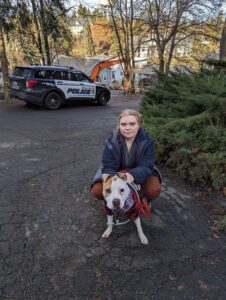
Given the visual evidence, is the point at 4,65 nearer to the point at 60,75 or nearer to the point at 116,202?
the point at 60,75

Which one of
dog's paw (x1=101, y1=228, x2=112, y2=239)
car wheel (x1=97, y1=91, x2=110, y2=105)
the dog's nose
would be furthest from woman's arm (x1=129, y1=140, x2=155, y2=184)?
car wheel (x1=97, y1=91, x2=110, y2=105)

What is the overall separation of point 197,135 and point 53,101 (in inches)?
316

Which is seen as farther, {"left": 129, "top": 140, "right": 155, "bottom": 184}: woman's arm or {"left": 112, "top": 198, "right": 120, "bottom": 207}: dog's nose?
{"left": 129, "top": 140, "right": 155, "bottom": 184}: woman's arm

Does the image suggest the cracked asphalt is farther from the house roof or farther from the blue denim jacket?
the house roof

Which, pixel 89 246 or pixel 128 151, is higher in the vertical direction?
pixel 128 151

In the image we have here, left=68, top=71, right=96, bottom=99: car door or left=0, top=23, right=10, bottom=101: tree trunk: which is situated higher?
left=0, top=23, right=10, bottom=101: tree trunk

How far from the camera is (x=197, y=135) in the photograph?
12.4 feet

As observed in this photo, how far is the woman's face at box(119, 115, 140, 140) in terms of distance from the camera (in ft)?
8.20

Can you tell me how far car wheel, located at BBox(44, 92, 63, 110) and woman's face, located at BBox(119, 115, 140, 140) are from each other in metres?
8.50

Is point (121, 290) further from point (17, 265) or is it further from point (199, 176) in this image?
point (199, 176)

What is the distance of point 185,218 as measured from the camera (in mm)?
2898

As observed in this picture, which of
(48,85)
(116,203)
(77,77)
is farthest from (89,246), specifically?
(77,77)

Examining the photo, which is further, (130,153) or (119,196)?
(130,153)

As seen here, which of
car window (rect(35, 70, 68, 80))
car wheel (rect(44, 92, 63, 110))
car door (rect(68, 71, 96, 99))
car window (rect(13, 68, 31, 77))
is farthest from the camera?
car door (rect(68, 71, 96, 99))
